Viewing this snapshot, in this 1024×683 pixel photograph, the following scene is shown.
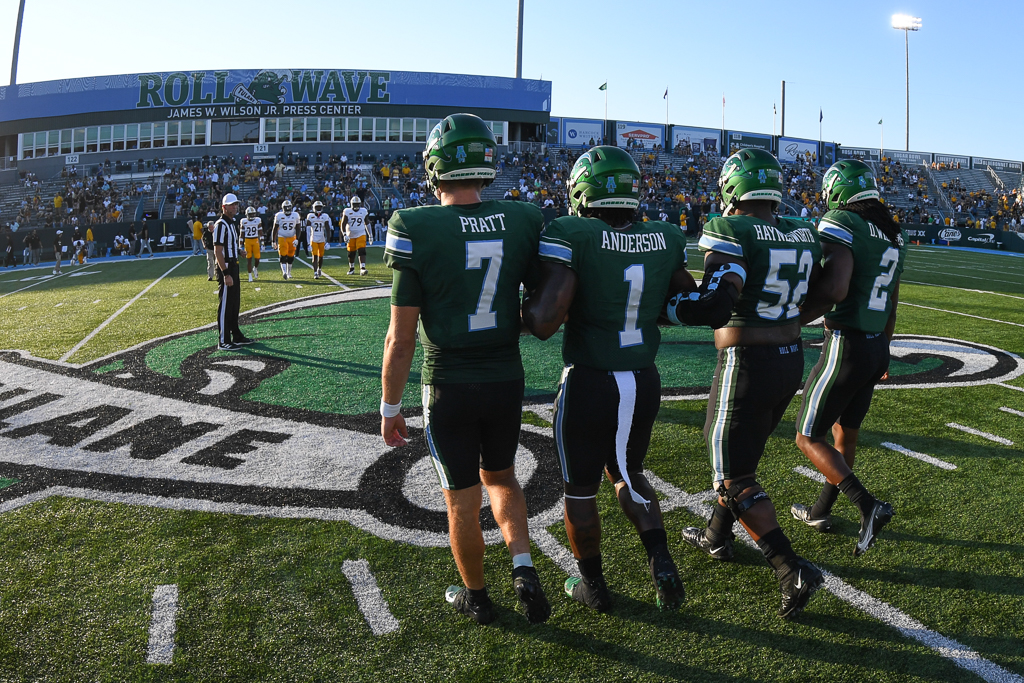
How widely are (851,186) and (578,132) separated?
48.4 m

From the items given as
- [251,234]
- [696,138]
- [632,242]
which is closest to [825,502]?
[632,242]

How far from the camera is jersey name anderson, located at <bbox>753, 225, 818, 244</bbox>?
3.30 meters

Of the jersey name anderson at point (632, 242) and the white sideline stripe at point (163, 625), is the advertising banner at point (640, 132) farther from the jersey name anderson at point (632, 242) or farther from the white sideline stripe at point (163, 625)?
the white sideline stripe at point (163, 625)

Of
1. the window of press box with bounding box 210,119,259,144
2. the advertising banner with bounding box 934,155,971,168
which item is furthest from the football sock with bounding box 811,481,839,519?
the advertising banner with bounding box 934,155,971,168

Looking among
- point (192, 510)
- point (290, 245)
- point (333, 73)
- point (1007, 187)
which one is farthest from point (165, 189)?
point (1007, 187)

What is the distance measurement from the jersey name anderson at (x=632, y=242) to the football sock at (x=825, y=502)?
188cm

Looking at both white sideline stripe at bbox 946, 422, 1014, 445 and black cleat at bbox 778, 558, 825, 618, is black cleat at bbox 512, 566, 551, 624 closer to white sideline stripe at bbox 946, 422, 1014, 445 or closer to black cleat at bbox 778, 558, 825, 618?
black cleat at bbox 778, 558, 825, 618

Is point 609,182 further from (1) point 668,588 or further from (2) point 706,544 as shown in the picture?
(2) point 706,544

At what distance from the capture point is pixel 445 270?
2.92 m

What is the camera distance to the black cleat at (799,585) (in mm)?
3039

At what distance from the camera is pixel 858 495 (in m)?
3.64

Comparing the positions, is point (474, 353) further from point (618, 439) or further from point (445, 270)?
point (618, 439)

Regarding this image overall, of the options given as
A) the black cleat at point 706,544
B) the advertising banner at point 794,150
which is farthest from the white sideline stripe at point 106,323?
the advertising banner at point 794,150

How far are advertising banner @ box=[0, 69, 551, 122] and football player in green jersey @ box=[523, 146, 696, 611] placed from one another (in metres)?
43.9
